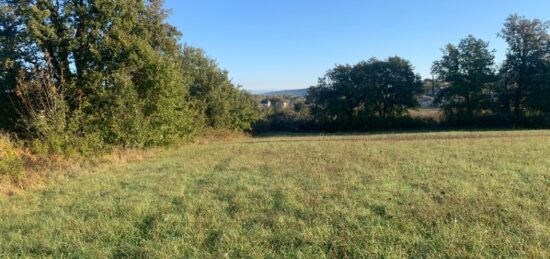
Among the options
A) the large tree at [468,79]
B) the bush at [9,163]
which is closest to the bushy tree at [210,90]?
the bush at [9,163]

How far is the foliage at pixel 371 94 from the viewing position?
35.9 meters

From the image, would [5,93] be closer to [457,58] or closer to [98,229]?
[98,229]

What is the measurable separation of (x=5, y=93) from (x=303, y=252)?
17524 millimetres

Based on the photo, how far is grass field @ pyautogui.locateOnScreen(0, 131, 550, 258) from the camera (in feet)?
13.5

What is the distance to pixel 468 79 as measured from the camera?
33.8m

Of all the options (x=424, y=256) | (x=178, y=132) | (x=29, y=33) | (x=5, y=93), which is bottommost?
(x=424, y=256)

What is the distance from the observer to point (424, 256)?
3754mm

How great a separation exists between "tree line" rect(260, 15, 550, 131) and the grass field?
1092 inches

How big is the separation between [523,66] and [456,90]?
19.9 feet

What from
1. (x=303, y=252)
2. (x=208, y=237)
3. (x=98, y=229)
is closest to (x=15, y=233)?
(x=98, y=229)

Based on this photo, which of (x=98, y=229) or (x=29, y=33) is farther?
(x=29, y=33)

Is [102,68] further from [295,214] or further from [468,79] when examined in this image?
[468,79]

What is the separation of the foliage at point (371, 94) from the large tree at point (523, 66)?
800 centimetres

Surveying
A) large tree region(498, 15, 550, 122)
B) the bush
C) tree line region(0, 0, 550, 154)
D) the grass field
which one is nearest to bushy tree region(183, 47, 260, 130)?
tree line region(0, 0, 550, 154)
